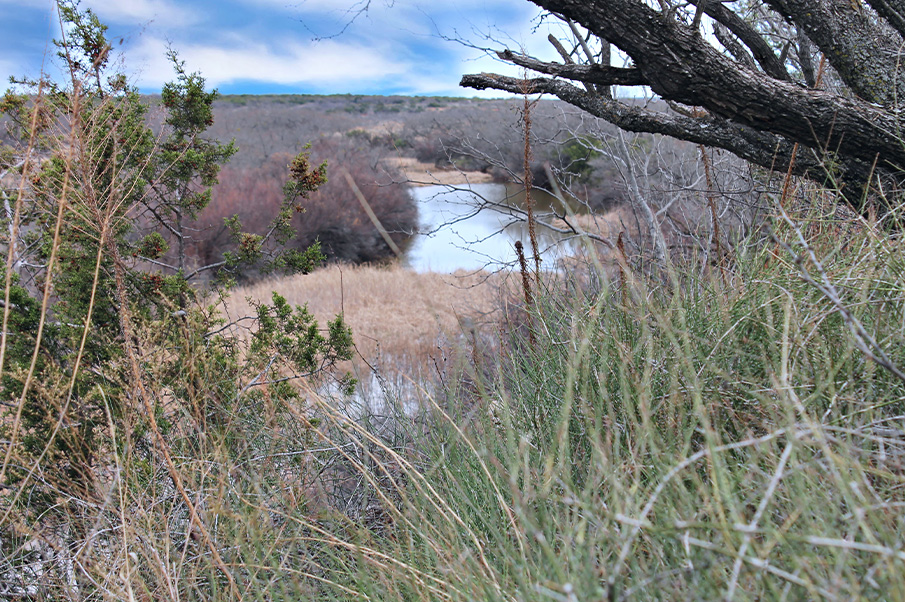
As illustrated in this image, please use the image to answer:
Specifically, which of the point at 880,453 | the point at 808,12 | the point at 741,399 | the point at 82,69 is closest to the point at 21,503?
the point at 82,69

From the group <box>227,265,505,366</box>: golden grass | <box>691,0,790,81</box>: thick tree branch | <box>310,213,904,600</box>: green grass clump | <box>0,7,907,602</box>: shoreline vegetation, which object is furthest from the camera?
<box>227,265,505,366</box>: golden grass

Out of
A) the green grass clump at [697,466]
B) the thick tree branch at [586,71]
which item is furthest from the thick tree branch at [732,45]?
the green grass clump at [697,466]

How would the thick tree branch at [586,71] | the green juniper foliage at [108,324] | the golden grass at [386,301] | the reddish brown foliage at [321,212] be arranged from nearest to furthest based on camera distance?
the green juniper foliage at [108,324]
the thick tree branch at [586,71]
the golden grass at [386,301]
the reddish brown foliage at [321,212]

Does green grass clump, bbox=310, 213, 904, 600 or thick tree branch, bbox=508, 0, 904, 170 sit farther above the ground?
thick tree branch, bbox=508, 0, 904, 170

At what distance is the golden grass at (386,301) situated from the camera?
9328 millimetres

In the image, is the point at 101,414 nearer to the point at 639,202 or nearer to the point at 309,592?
the point at 309,592

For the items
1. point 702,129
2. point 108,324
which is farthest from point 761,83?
point 108,324

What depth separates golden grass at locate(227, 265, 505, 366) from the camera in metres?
9.33

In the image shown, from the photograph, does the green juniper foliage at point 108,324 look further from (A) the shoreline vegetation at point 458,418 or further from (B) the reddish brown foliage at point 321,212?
(B) the reddish brown foliage at point 321,212

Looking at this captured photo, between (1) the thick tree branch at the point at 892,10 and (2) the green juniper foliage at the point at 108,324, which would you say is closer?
(2) the green juniper foliage at the point at 108,324

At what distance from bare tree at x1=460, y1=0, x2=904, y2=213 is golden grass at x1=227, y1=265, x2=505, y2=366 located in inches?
206

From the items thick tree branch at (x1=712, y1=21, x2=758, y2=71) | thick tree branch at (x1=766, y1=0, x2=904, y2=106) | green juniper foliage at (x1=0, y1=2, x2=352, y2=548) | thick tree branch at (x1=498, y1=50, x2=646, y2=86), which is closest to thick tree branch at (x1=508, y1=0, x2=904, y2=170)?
thick tree branch at (x1=498, y1=50, x2=646, y2=86)

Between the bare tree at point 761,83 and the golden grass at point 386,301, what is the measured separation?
523 centimetres

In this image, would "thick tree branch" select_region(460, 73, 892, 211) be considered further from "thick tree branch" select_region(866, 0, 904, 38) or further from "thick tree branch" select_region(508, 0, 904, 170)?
"thick tree branch" select_region(866, 0, 904, 38)
